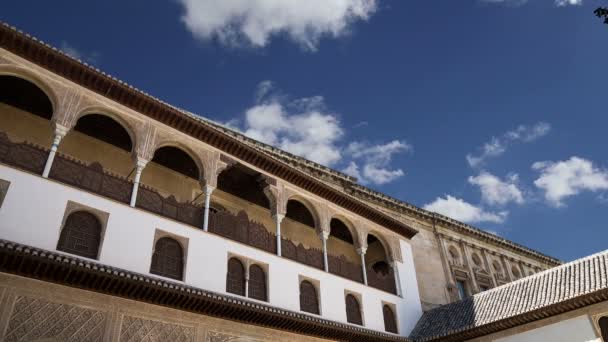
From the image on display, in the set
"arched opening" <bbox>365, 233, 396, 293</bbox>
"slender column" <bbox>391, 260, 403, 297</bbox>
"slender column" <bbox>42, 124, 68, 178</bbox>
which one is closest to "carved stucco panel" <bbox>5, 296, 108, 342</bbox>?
"slender column" <bbox>42, 124, 68, 178</bbox>

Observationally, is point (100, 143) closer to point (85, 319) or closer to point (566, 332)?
point (85, 319)

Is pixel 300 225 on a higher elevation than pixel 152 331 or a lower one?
higher

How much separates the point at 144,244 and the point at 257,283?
2.61m

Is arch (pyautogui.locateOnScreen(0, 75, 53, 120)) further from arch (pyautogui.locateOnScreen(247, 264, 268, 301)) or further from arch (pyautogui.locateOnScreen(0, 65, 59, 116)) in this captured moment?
arch (pyautogui.locateOnScreen(247, 264, 268, 301))

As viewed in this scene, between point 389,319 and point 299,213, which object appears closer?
point 389,319

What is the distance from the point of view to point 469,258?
21172 mm

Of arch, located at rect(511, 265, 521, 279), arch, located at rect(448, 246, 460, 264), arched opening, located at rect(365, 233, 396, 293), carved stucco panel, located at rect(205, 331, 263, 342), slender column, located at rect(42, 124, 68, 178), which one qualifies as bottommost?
carved stucco panel, located at rect(205, 331, 263, 342)

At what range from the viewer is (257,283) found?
1030cm

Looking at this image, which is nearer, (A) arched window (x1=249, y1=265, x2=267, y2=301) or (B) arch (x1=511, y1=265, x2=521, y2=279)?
(A) arched window (x1=249, y1=265, x2=267, y2=301)

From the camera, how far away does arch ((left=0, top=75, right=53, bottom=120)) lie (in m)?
9.52

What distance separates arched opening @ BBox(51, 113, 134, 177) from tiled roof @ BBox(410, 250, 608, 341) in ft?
27.3

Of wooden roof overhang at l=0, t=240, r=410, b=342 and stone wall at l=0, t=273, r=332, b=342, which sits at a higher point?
wooden roof overhang at l=0, t=240, r=410, b=342

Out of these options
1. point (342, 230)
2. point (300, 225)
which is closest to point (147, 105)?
point (300, 225)

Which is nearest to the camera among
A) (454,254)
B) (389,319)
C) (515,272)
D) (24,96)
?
(24,96)
